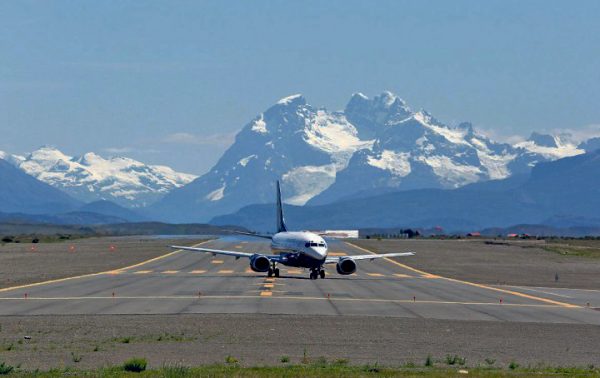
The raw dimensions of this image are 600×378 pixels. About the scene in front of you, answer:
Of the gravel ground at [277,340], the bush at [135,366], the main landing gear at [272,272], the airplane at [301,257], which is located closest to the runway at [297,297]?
the main landing gear at [272,272]

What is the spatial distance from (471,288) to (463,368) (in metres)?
44.2

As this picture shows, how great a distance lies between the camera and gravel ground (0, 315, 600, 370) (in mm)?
37594

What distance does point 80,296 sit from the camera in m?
A: 65.1

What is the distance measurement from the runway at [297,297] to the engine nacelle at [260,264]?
111 cm

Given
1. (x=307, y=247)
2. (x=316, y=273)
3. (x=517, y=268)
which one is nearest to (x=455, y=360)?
(x=307, y=247)

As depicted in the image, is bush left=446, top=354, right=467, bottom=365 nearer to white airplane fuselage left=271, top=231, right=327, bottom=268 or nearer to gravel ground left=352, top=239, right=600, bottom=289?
white airplane fuselage left=271, top=231, right=327, bottom=268

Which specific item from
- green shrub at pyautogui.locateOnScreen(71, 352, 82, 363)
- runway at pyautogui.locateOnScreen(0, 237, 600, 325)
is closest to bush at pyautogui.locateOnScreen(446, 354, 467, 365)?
green shrub at pyautogui.locateOnScreen(71, 352, 82, 363)

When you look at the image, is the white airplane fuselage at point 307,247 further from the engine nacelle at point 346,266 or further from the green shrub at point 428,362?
the green shrub at point 428,362

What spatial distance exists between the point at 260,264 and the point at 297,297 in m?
19.5

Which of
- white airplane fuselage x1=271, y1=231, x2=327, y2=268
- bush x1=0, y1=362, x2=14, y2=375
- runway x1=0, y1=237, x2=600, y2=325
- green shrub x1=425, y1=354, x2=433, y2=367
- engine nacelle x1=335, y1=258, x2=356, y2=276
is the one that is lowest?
bush x1=0, y1=362, x2=14, y2=375

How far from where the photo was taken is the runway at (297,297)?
56.1 metres

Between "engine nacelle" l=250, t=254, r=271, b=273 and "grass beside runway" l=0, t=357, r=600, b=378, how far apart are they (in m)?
49.2

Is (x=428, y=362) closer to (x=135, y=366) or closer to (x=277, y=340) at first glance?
(x=277, y=340)

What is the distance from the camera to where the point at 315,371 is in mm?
33312
